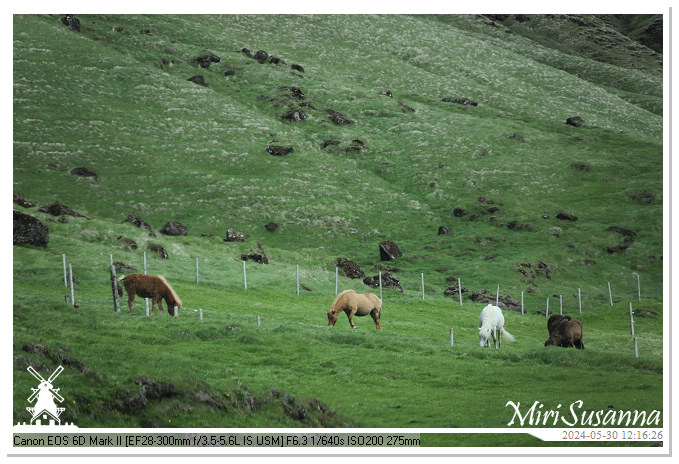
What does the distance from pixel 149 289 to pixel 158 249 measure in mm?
24029

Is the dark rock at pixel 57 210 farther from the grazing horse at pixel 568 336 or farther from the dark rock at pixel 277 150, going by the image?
the grazing horse at pixel 568 336

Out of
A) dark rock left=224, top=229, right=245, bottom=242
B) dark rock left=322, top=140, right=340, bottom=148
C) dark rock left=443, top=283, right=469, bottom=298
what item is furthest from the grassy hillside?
dark rock left=224, top=229, right=245, bottom=242

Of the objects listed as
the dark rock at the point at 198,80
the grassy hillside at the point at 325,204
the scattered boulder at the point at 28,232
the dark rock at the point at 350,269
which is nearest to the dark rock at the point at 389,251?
the grassy hillside at the point at 325,204

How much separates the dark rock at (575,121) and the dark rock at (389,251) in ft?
255

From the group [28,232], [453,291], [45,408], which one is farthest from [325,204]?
[45,408]

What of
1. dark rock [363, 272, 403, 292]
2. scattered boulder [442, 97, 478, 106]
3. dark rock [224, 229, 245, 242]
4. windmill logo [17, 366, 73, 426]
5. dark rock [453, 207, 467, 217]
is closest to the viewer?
windmill logo [17, 366, 73, 426]

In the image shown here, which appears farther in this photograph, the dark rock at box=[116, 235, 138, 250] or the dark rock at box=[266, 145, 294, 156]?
the dark rock at box=[266, 145, 294, 156]

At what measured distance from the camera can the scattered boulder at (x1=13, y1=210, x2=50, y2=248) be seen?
46.0 metres

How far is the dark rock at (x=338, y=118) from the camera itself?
11931cm

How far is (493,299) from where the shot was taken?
188ft

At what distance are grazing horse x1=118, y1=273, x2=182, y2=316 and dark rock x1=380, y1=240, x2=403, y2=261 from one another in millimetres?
44654

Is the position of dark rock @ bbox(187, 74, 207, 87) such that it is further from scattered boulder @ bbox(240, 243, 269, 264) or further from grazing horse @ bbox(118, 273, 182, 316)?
grazing horse @ bbox(118, 273, 182, 316)

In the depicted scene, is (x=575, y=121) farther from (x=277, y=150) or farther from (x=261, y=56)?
(x=261, y=56)

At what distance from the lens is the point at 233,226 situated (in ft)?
258
